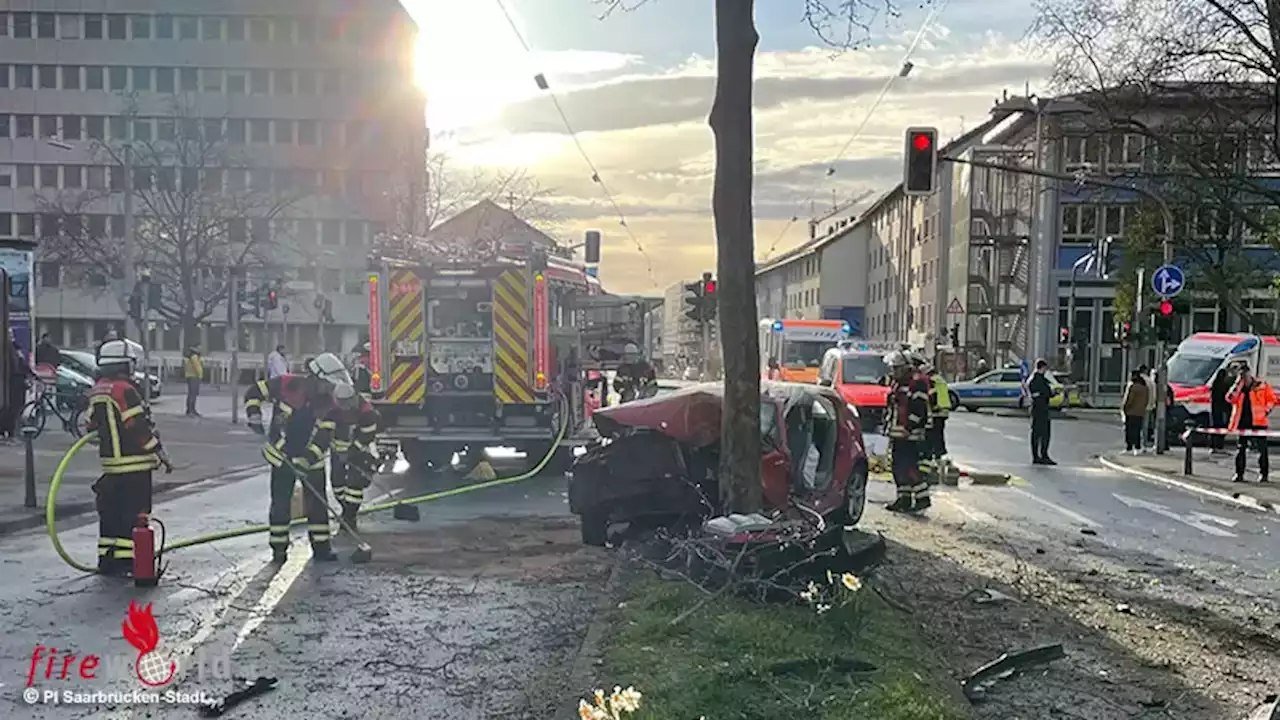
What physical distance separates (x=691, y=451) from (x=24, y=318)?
14.1 meters

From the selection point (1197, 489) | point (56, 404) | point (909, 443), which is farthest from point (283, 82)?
point (909, 443)

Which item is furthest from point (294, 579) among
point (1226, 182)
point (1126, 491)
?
point (1226, 182)

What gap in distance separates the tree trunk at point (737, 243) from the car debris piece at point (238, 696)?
12.9 feet

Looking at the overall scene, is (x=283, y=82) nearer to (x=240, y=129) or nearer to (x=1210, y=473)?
(x=240, y=129)

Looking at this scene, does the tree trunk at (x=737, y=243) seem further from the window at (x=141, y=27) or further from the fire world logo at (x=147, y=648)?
the window at (x=141, y=27)

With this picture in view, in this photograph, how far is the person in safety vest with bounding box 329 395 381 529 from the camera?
10.5 metres

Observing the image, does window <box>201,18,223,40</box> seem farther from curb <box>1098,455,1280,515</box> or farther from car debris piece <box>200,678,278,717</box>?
car debris piece <box>200,678,278,717</box>

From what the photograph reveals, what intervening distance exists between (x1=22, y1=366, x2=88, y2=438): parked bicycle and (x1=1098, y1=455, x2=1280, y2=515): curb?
17399 mm

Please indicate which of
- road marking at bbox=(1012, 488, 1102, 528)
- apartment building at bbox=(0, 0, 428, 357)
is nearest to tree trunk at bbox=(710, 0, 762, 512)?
road marking at bbox=(1012, 488, 1102, 528)

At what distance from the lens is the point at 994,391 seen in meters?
37.6

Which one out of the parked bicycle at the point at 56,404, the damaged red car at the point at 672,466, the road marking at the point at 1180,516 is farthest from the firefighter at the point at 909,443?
the parked bicycle at the point at 56,404

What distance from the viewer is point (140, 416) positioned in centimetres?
912

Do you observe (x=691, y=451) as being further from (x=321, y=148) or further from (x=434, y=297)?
(x=321, y=148)

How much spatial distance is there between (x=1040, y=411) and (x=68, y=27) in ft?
196
